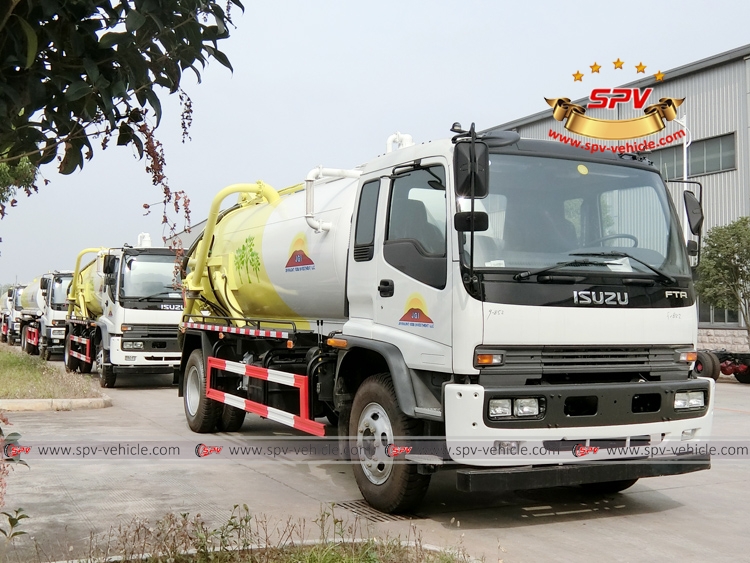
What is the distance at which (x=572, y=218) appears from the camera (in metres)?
5.79

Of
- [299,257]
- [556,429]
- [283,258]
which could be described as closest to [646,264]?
[556,429]

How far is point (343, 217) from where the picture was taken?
714cm

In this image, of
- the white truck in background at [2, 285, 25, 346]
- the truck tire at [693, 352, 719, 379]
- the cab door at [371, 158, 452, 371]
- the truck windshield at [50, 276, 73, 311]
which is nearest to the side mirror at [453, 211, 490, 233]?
the cab door at [371, 158, 452, 371]

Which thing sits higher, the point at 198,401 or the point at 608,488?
the point at 198,401

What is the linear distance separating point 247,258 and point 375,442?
11.9ft

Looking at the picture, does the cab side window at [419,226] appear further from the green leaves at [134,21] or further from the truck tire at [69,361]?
the truck tire at [69,361]

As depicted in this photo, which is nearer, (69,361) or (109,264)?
(109,264)

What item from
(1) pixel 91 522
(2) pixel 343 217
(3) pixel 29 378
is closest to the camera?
(1) pixel 91 522

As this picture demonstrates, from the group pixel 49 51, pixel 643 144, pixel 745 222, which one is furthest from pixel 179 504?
pixel 745 222

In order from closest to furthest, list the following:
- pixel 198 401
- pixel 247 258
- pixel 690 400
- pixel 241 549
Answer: pixel 241 549 < pixel 690 400 < pixel 247 258 < pixel 198 401

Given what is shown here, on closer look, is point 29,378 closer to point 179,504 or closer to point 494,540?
point 179,504

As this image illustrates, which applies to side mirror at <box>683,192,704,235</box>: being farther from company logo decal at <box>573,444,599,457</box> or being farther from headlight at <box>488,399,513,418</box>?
headlight at <box>488,399,513,418</box>

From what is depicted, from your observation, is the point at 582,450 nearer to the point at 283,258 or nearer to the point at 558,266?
the point at 558,266

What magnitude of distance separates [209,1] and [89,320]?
16.6 m
